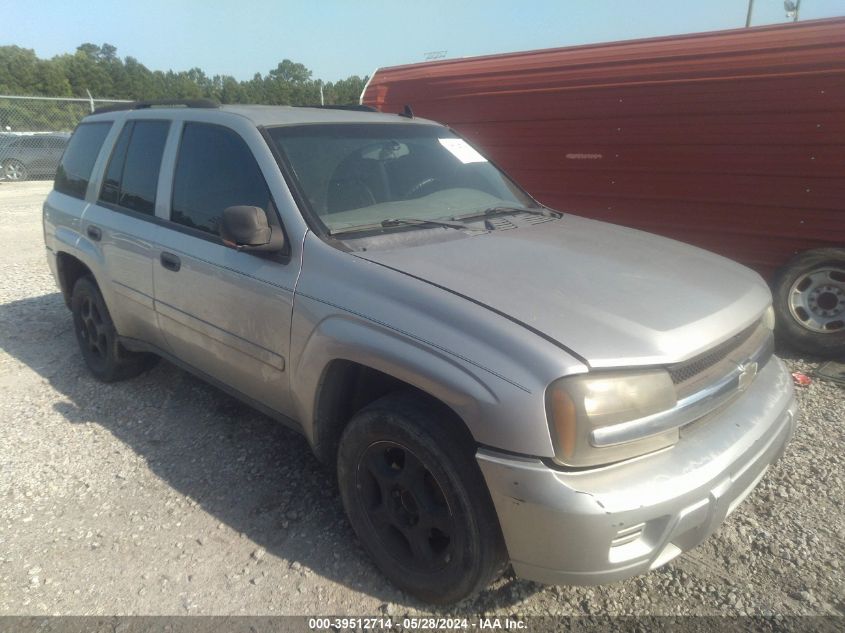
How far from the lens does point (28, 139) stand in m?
16.4

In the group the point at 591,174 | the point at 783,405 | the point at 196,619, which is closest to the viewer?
the point at 196,619

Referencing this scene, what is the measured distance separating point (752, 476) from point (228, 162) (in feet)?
8.61

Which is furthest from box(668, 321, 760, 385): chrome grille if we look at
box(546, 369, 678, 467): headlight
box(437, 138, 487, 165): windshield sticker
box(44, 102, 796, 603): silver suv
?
box(437, 138, 487, 165): windshield sticker

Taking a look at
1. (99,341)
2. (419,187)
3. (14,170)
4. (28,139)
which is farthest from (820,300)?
(14,170)

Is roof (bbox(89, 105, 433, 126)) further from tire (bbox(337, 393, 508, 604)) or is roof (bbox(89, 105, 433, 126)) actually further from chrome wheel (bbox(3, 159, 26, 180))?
chrome wheel (bbox(3, 159, 26, 180))

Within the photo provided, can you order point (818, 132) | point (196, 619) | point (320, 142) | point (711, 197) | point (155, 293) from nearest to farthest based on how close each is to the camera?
point (196, 619), point (320, 142), point (155, 293), point (818, 132), point (711, 197)

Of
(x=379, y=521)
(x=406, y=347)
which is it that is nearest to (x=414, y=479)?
(x=379, y=521)

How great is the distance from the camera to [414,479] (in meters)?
2.26

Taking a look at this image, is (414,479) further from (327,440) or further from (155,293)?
(155,293)

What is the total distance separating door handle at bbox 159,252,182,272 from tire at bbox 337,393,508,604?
137 cm

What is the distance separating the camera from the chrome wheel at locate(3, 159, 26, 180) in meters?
16.6

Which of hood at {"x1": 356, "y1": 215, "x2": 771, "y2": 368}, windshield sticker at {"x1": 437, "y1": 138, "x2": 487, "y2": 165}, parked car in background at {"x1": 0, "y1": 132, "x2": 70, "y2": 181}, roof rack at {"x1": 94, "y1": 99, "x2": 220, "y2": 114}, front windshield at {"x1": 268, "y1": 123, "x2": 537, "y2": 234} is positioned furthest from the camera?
parked car in background at {"x1": 0, "y1": 132, "x2": 70, "y2": 181}

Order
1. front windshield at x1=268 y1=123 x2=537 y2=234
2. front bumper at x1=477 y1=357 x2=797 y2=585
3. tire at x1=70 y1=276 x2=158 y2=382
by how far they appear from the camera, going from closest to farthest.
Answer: front bumper at x1=477 y1=357 x2=797 y2=585, front windshield at x1=268 y1=123 x2=537 y2=234, tire at x1=70 y1=276 x2=158 y2=382

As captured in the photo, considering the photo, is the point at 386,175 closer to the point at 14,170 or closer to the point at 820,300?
the point at 820,300
